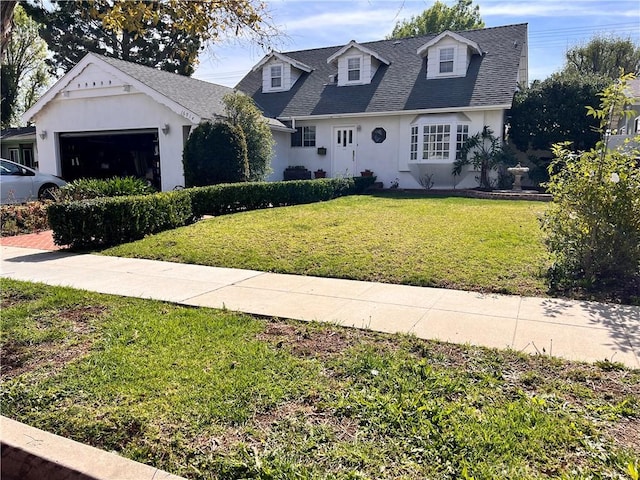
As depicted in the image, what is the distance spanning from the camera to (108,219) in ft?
31.2

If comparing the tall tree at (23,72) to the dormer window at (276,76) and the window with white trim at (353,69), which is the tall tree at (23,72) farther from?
the window with white trim at (353,69)

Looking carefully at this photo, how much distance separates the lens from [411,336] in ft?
15.3

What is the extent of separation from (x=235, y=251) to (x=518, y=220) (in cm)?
633

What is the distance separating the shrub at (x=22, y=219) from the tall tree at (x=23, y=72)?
27.0 metres

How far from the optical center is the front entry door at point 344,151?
21.4m

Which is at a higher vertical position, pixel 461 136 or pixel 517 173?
pixel 461 136

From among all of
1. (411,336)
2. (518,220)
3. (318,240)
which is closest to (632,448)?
(411,336)

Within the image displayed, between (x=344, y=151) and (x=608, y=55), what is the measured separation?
30464mm

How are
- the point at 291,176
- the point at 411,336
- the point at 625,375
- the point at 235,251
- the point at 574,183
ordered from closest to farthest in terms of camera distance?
the point at 625,375 → the point at 411,336 → the point at 574,183 → the point at 235,251 → the point at 291,176

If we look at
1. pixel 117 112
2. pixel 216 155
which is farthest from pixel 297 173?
pixel 117 112

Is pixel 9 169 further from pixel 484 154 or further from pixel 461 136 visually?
pixel 484 154

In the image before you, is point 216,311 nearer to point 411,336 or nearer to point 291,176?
point 411,336

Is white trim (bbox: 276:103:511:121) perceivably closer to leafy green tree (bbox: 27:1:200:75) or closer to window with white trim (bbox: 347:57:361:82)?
window with white trim (bbox: 347:57:361:82)

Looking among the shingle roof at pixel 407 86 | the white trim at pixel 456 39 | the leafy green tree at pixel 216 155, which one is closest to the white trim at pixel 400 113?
the shingle roof at pixel 407 86
